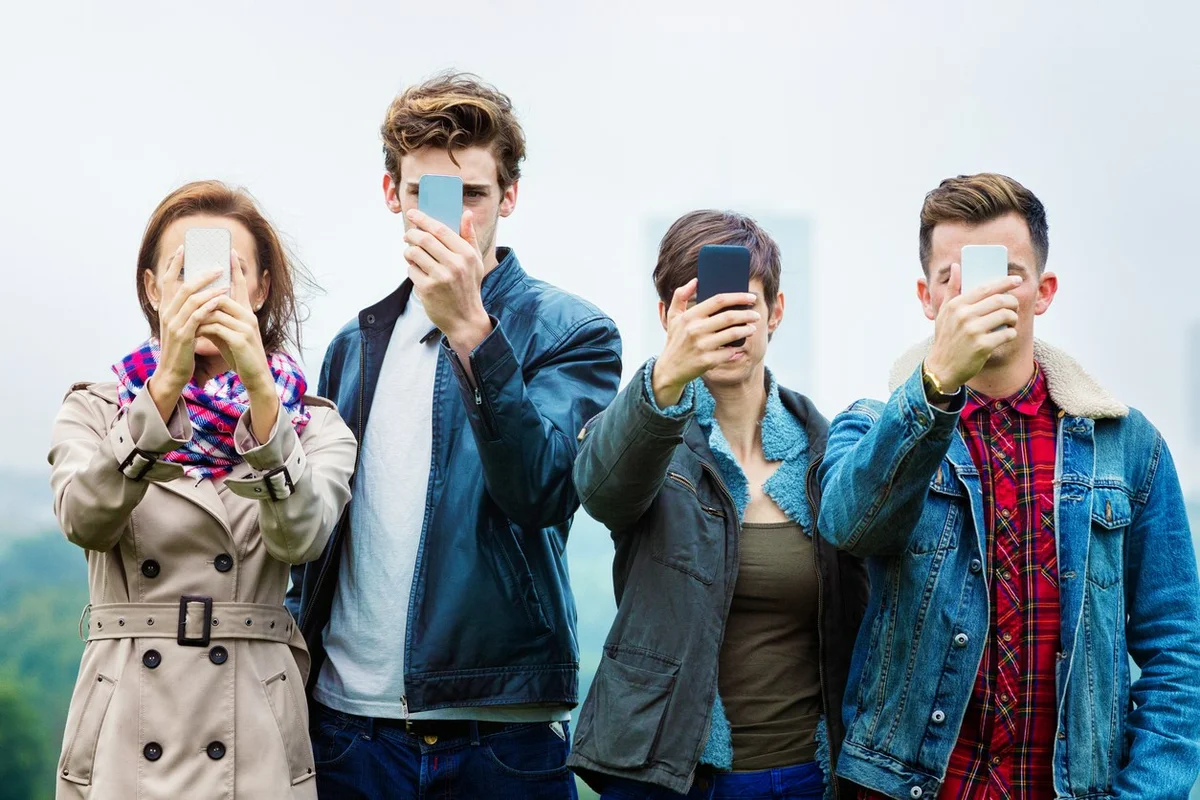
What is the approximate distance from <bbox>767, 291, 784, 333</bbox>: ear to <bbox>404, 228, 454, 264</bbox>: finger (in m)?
0.72

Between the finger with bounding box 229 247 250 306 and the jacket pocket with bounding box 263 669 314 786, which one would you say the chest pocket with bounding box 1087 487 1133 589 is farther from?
the finger with bounding box 229 247 250 306

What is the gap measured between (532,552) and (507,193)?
0.84 meters

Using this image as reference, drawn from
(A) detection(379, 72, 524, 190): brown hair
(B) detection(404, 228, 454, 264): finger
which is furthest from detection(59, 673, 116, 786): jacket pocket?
(A) detection(379, 72, 524, 190): brown hair

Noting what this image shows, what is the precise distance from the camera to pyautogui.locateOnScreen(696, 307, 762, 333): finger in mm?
2236

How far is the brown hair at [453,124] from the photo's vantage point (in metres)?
2.68

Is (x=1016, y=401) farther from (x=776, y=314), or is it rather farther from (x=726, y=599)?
(x=726, y=599)

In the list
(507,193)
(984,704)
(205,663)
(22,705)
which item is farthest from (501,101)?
(22,705)

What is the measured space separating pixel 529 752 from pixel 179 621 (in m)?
0.78

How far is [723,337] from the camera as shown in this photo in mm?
2250

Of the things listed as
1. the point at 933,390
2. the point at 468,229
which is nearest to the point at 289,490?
the point at 468,229

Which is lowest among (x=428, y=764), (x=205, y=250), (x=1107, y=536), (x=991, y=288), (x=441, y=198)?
(x=428, y=764)

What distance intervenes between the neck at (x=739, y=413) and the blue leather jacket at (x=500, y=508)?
A: 0.92 ft

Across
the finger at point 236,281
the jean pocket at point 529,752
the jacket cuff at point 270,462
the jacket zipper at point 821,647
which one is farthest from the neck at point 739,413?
the finger at point 236,281

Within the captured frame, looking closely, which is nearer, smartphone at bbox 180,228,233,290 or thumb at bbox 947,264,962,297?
thumb at bbox 947,264,962,297
